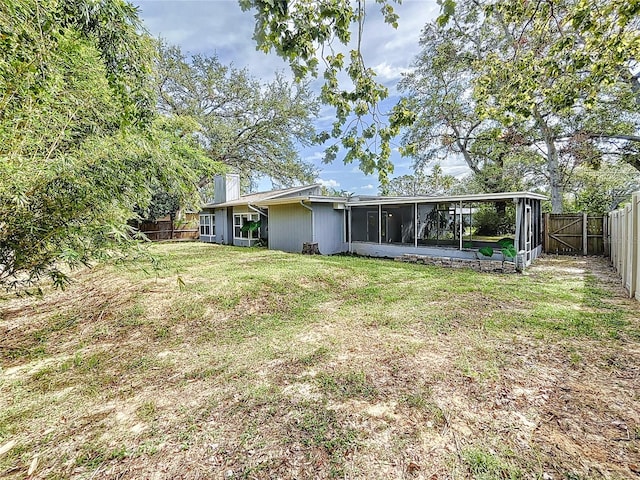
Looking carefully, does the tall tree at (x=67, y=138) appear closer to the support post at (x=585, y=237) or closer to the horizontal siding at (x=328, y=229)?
the horizontal siding at (x=328, y=229)

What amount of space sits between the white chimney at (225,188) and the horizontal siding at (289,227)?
4.15 meters

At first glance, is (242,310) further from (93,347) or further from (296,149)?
(296,149)

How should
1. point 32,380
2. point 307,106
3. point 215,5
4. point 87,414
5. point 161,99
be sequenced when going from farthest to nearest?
point 307,106 → point 161,99 → point 215,5 → point 32,380 → point 87,414

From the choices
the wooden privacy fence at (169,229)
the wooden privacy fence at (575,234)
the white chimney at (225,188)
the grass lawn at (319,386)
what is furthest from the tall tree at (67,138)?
the wooden privacy fence at (169,229)

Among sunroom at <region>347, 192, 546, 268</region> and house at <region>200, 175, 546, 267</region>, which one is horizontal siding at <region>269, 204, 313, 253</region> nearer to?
house at <region>200, 175, 546, 267</region>

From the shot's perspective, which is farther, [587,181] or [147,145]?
[587,181]

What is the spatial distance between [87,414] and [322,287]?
4555 millimetres

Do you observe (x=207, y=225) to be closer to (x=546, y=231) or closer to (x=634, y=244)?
(x=546, y=231)

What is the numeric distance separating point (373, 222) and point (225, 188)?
8151mm

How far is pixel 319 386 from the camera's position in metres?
2.87

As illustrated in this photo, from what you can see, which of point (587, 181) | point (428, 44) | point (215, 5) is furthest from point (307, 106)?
point (587, 181)

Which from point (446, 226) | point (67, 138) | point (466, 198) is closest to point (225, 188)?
point (446, 226)

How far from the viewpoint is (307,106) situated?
19.4 meters

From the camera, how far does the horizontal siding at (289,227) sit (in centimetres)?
1178
